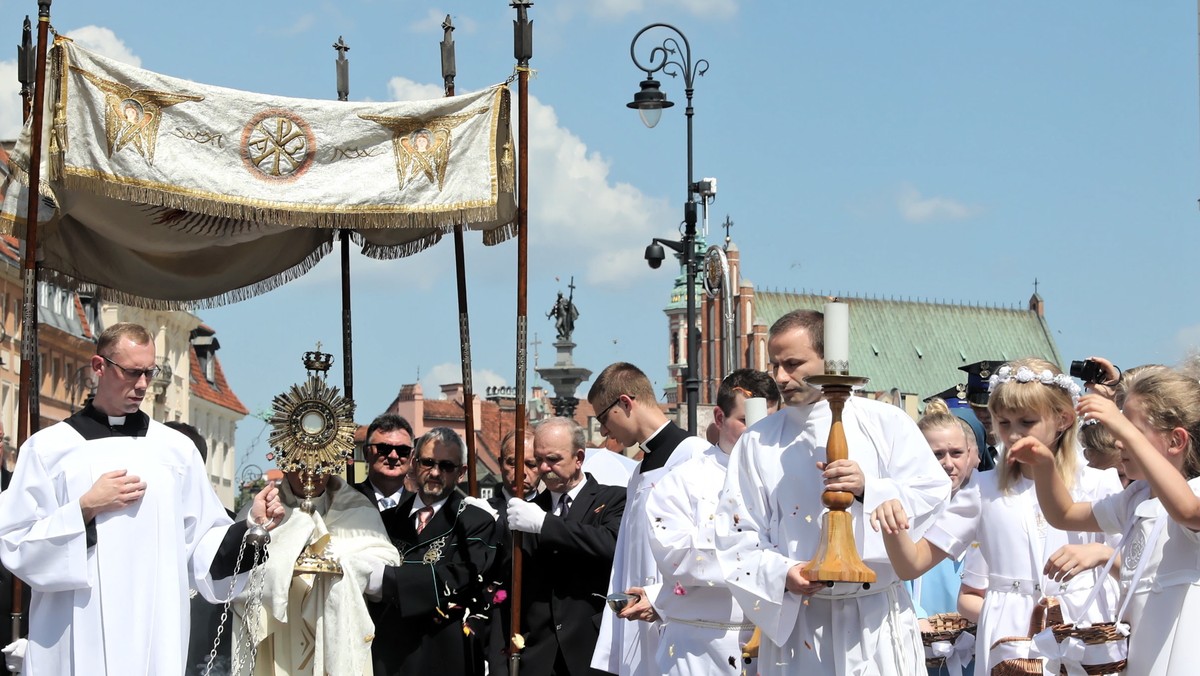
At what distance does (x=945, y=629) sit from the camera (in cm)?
855

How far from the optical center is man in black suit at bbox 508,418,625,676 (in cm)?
938

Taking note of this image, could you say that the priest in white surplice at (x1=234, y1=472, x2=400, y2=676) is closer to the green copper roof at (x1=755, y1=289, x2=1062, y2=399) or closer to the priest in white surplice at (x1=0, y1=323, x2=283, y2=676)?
the priest in white surplice at (x1=0, y1=323, x2=283, y2=676)

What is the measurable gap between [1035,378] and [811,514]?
1064 mm

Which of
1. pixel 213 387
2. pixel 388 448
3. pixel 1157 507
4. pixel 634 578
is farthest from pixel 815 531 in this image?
pixel 213 387

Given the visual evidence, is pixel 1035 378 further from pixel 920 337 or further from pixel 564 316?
pixel 920 337

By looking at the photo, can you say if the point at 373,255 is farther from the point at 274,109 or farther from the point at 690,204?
the point at 690,204

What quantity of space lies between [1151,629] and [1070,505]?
0.68 m

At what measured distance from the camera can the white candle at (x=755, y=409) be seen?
828cm

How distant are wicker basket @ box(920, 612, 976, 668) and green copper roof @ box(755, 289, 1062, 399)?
96268 mm

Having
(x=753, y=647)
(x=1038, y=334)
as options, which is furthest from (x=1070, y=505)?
(x=1038, y=334)

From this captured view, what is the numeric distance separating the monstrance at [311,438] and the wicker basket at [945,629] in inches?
120

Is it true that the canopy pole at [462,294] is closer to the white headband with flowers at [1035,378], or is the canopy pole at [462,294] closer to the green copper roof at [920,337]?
the white headband with flowers at [1035,378]

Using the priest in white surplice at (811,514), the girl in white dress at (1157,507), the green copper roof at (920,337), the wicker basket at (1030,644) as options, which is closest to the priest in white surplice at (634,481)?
the priest in white surplice at (811,514)

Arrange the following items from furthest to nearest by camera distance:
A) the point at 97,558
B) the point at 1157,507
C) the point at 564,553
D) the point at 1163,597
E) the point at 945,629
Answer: the point at 564,553
the point at 945,629
the point at 97,558
the point at 1157,507
the point at 1163,597
